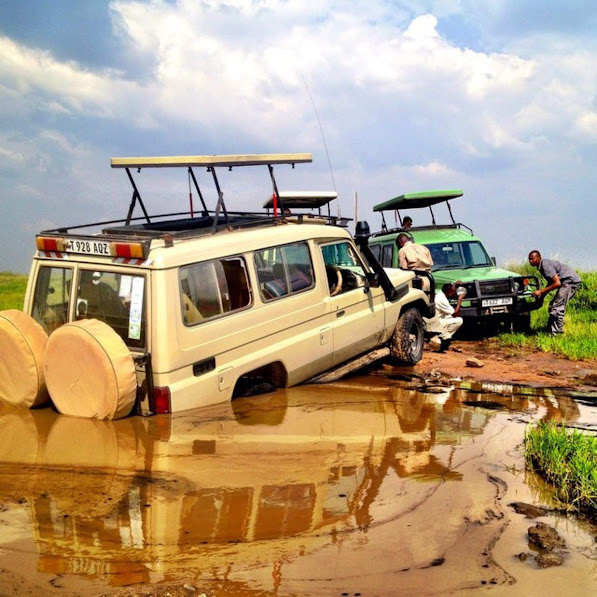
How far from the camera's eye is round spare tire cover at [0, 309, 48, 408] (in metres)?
6.02

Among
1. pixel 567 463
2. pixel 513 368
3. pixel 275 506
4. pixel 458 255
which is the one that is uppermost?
pixel 458 255

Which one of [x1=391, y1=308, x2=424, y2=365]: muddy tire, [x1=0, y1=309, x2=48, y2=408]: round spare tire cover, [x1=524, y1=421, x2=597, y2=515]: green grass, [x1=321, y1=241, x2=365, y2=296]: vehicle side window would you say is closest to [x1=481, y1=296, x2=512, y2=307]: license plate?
[x1=391, y1=308, x2=424, y2=365]: muddy tire

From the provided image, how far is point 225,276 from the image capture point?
20.8 feet

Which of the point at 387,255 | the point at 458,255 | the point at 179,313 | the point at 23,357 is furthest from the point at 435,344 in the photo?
the point at 23,357

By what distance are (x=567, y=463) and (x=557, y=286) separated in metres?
7.58

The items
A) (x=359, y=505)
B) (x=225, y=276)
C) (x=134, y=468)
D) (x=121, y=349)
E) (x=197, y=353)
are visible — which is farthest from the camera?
(x=225, y=276)

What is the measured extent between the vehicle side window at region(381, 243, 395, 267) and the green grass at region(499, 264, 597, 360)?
2.66 m

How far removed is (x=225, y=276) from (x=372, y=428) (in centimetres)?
185

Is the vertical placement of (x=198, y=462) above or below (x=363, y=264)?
below

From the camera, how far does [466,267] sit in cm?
1289

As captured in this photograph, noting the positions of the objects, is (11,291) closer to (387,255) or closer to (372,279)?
(387,255)

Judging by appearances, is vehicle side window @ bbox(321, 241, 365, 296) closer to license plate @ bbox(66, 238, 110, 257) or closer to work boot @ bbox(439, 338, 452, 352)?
license plate @ bbox(66, 238, 110, 257)

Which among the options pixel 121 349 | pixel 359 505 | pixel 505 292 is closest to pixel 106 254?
pixel 121 349

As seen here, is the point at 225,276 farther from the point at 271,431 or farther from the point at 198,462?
the point at 198,462
